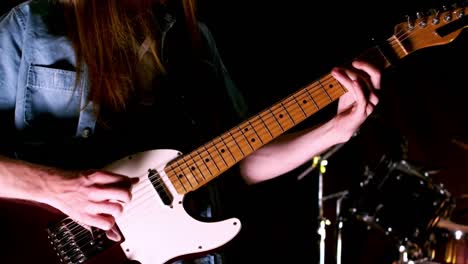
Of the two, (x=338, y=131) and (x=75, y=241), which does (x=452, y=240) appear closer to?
(x=338, y=131)

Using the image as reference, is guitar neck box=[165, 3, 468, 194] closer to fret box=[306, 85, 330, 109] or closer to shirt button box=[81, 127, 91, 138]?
fret box=[306, 85, 330, 109]

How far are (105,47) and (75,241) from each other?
58 cm

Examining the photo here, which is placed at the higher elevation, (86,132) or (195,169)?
(86,132)

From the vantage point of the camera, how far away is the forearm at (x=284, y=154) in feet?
5.28

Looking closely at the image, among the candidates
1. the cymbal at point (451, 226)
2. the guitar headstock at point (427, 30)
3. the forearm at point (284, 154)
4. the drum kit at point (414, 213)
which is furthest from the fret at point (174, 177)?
the cymbal at point (451, 226)

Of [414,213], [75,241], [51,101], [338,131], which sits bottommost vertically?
[414,213]

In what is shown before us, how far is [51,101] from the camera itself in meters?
1.46

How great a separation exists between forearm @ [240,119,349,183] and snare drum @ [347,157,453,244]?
1340 millimetres

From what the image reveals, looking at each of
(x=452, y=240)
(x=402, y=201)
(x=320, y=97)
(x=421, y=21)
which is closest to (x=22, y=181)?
(x=320, y=97)

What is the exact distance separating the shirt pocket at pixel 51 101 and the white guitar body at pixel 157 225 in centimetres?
21

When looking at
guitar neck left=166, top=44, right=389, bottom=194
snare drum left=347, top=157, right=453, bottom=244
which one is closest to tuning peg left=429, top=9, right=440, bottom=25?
guitar neck left=166, top=44, right=389, bottom=194

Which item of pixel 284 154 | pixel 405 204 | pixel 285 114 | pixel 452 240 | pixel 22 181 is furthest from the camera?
pixel 405 204

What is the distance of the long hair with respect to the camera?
4.71 feet

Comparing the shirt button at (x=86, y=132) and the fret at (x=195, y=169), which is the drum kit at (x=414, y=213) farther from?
the shirt button at (x=86, y=132)
